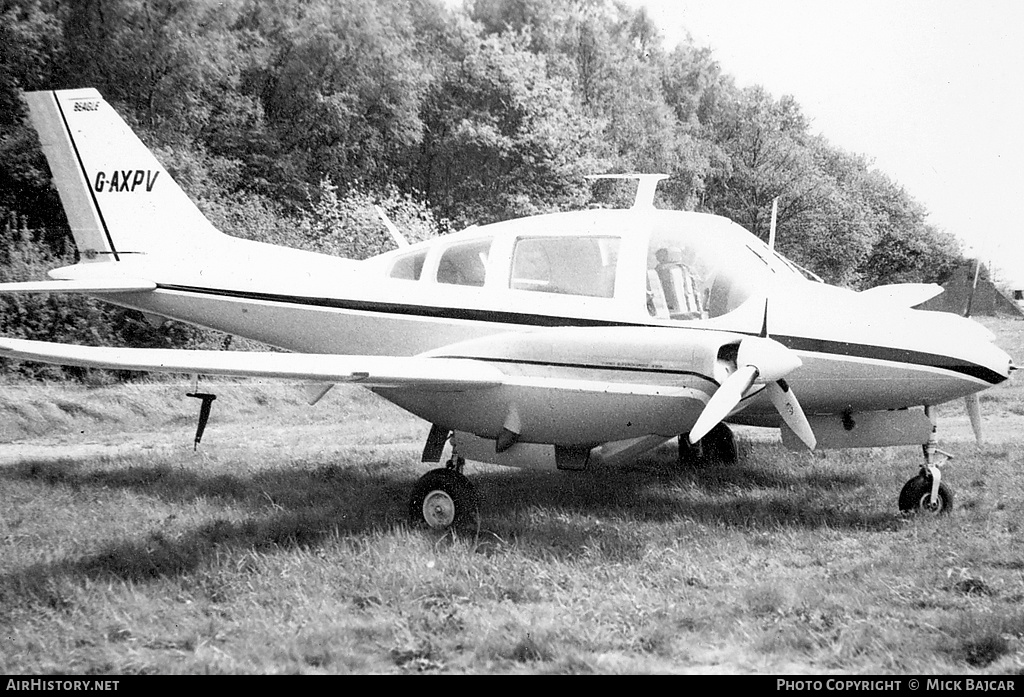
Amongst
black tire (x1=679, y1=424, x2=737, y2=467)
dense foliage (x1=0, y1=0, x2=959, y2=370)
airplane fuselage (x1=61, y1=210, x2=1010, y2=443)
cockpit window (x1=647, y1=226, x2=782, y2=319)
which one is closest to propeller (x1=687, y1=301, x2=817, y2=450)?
airplane fuselage (x1=61, y1=210, x2=1010, y2=443)

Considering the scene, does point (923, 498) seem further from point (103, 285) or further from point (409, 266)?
point (103, 285)

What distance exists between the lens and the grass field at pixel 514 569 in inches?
166

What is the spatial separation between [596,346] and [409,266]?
2248mm

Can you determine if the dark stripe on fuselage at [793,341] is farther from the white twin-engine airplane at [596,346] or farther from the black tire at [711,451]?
the black tire at [711,451]

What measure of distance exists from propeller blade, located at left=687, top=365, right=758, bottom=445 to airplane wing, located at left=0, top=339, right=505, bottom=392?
1552 millimetres

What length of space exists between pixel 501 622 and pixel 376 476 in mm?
4374

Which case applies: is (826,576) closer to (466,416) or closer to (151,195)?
(466,416)

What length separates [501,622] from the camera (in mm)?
4539

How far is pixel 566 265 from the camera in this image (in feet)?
22.1

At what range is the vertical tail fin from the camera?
8.78 metres

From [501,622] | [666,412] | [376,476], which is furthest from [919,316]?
[376,476]

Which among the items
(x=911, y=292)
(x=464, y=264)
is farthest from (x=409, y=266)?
(x=911, y=292)

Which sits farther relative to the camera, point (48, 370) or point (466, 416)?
point (48, 370)

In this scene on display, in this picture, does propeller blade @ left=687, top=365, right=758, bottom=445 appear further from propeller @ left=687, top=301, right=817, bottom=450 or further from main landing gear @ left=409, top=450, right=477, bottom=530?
main landing gear @ left=409, top=450, right=477, bottom=530
